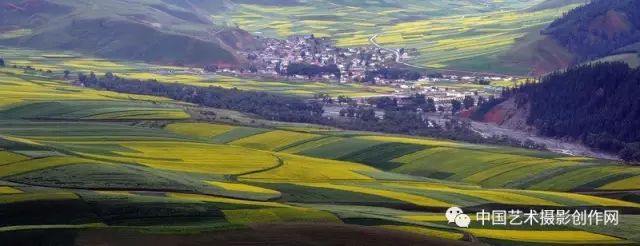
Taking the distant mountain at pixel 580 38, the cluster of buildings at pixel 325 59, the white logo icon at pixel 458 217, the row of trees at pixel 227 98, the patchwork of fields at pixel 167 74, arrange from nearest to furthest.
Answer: the white logo icon at pixel 458 217 < the row of trees at pixel 227 98 < the patchwork of fields at pixel 167 74 < the distant mountain at pixel 580 38 < the cluster of buildings at pixel 325 59

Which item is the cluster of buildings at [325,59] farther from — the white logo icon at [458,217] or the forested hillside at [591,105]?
the white logo icon at [458,217]

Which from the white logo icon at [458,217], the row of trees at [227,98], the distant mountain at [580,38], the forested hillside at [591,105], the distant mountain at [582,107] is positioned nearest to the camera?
the white logo icon at [458,217]

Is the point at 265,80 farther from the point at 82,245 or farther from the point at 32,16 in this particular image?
the point at 82,245

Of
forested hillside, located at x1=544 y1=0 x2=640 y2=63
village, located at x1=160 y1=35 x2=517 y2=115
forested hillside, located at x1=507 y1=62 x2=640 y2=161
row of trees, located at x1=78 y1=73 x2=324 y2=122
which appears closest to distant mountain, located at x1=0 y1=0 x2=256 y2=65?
village, located at x1=160 y1=35 x2=517 y2=115

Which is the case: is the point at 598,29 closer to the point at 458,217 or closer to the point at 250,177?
the point at 250,177

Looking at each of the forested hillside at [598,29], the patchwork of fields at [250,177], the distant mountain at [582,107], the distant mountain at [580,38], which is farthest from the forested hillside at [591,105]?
the forested hillside at [598,29]

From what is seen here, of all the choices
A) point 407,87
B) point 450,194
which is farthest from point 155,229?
point 407,87
